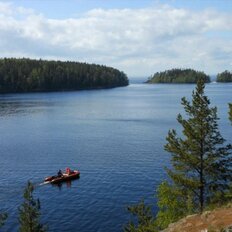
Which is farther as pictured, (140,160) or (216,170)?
(140,160)

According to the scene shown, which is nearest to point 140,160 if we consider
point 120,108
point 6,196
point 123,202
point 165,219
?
A: point 123,202

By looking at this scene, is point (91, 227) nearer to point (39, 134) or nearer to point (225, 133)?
point (225, 133)

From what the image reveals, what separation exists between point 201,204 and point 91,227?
19.4m

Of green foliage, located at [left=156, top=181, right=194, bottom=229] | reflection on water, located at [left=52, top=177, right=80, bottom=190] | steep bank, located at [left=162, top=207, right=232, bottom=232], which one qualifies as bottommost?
reflection on water, located at [left=52, top=177, right=80, bottom=190]

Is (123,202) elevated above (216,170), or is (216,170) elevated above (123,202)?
(216,170)

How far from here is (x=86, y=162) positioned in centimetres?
8481

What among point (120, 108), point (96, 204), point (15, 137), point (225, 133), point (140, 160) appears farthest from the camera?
point (120, 108)

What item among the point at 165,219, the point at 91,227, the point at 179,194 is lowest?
the point at 91,227

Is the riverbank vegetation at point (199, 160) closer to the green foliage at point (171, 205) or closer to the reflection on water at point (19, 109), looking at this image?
the green foliage at point (171, 205)

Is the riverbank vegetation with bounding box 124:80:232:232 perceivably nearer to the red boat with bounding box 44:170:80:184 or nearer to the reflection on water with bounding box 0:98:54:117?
the red boat with bounding box 44:170:80:184

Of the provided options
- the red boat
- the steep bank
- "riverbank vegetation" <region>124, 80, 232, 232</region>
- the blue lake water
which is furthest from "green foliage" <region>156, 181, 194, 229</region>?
the red boat

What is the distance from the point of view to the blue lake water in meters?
57.1

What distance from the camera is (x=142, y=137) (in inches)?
4272

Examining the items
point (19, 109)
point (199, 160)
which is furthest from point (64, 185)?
point (19, 109)
